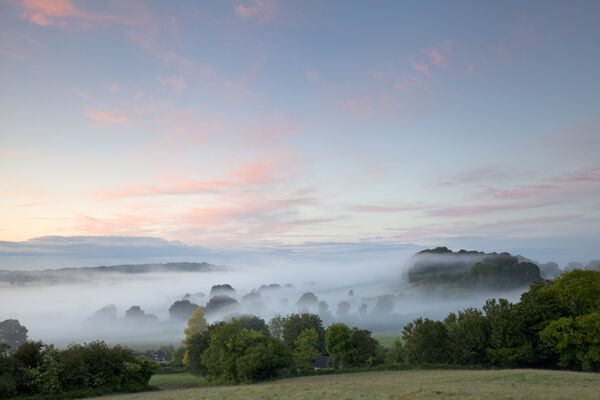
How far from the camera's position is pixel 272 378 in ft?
178

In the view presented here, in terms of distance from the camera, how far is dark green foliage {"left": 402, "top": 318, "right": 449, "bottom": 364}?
206 ft

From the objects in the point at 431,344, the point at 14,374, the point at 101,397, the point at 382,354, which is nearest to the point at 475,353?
the point at 431,344

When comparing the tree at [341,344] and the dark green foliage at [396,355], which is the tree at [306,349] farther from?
the dark green foliage at [396,355]

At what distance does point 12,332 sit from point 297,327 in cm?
9297

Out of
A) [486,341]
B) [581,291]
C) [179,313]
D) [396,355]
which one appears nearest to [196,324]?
[396,355]

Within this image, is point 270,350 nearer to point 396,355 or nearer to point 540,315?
point 396,355

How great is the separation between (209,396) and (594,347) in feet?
177

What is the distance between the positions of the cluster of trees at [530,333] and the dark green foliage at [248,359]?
81.0ft

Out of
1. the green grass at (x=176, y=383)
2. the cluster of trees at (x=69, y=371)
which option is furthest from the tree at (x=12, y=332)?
the cluster of trees at (x=69, y=371)

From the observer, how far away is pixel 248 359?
53.1 m

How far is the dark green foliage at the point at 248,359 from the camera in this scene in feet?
174

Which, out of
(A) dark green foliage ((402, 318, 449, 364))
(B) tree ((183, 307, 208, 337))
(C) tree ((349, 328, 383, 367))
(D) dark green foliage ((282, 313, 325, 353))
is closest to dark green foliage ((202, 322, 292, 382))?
(C) tree ((349, 328, 383, 367))

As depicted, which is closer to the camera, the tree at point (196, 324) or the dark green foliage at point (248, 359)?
the dark green foliage at point (248, 359)

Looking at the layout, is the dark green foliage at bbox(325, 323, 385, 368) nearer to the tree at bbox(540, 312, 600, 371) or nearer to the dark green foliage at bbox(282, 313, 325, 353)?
the dark green foliage at bbox(282, 313, 325, 353)
